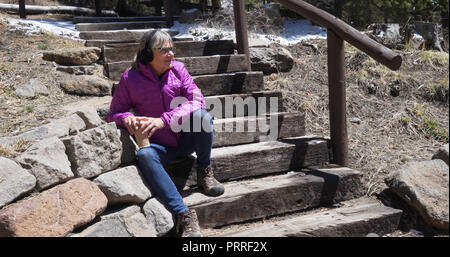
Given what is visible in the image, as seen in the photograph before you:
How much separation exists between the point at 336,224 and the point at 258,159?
0.81 m

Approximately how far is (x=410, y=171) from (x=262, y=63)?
2.79 meters

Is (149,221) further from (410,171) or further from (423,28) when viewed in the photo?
(423,28)

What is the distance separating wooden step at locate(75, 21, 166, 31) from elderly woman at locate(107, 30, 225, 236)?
369 cm

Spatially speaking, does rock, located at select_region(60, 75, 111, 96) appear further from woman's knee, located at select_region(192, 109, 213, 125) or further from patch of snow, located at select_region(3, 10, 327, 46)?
patch of snow, located at select_region(3, 10, 327, 46)

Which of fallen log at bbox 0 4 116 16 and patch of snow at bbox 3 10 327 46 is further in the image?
fallen log at bbox 0 4 116 16

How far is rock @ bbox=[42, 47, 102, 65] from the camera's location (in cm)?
445

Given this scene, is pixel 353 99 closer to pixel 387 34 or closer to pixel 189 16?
pixel 387 34

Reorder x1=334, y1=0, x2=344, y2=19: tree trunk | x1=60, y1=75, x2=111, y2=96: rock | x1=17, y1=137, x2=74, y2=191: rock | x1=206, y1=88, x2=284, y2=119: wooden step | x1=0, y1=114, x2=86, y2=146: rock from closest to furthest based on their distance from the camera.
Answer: x1=17, y1=137, x2=74, y2=191: rock, x1=0, y1=114, x2=86, y2=146: rock, x1=206, y1=88, x2=284, y2=119: wooden step, x1=60, y1=75, x2=111, y2=96: rock, x1=334, y1=0, x2=344, y2=19: tree trunk

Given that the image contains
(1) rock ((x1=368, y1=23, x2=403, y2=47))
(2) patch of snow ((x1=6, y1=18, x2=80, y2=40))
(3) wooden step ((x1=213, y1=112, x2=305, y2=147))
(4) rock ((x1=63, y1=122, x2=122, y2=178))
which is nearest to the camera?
(4) rock ((x1=63, y1=122, x2=122, y2=178))

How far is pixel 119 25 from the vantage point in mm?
6238

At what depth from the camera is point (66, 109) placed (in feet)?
11.7

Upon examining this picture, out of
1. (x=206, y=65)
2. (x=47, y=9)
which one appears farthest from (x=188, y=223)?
(x=47, y=9)

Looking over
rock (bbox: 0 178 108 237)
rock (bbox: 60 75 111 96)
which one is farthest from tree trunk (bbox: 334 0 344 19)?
rock (bbox: 0 178 108 237)

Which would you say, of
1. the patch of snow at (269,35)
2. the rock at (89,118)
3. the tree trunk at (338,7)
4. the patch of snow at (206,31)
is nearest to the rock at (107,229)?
the rock at (89,118)
